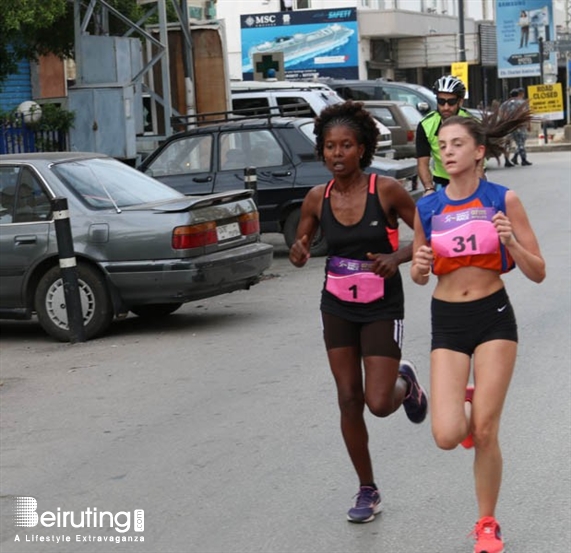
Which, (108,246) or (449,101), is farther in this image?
(108,246)

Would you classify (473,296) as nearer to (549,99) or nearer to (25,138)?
(25,138)

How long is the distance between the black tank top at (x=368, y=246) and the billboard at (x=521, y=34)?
130ft

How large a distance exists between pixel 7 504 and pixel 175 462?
3.25ft

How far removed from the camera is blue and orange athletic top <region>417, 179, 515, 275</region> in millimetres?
5449

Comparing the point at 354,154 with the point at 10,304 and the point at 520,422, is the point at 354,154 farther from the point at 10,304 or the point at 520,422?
the point at 10,304

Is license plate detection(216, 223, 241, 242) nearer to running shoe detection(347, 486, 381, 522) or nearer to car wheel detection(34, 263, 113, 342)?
car wheel detection(34, 263, 113, 342)

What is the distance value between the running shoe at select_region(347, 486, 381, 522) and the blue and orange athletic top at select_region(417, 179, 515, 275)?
1118mm

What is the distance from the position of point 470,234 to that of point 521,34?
137 ft

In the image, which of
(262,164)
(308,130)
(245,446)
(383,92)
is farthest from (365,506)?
(383,92)

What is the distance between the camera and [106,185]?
12.1m

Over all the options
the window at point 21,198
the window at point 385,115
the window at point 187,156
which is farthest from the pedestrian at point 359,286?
the window at point 385,115

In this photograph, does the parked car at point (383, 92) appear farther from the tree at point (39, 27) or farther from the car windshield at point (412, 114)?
the tree at point (39, 27)

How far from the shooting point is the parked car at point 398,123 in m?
27.5

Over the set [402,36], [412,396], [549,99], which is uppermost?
[402,36]
